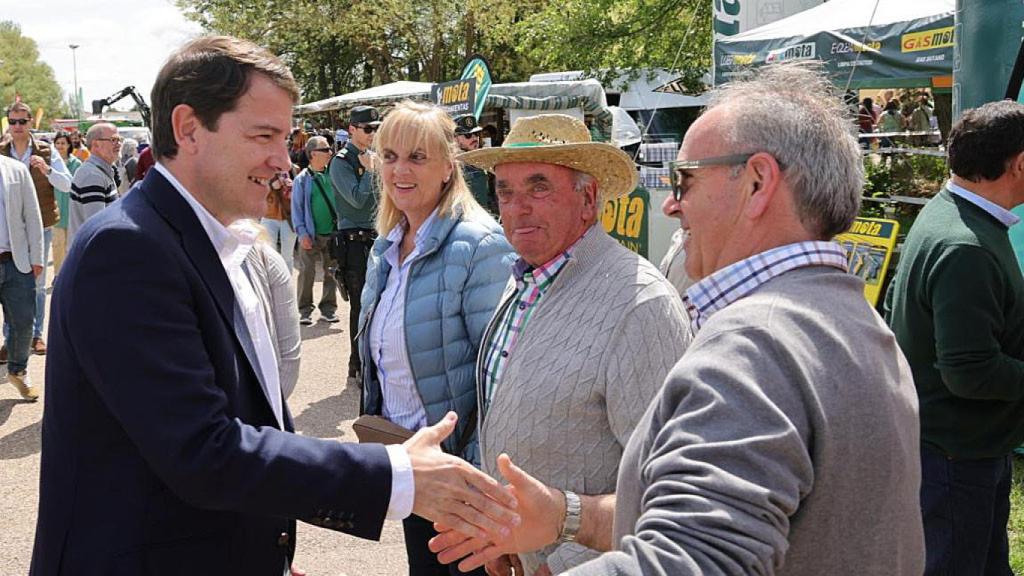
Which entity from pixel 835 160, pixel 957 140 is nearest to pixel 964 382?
pixel 957 140

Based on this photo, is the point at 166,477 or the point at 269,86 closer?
the point at 166,477

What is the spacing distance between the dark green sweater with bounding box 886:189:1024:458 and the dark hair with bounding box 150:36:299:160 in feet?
7.65

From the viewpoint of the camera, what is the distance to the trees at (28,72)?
101 metres

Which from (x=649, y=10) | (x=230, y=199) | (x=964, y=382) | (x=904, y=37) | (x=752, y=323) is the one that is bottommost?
(x=964, y=382)

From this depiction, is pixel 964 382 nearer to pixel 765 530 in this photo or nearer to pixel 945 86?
pixel 765 530

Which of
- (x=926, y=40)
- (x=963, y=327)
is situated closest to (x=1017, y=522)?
(x=963, y=327)

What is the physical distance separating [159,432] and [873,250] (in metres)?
5.82

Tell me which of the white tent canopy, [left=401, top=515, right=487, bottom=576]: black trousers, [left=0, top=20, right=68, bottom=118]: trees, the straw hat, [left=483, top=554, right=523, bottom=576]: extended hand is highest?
[left=0, top=20, right=68, bottom=118]: trees

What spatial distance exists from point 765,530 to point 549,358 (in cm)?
118

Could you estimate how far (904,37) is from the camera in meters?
7.88

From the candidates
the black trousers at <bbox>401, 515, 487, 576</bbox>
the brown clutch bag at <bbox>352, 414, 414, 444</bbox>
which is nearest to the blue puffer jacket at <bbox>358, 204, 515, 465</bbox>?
the brown clutch bag at <bbox>352, 414, 414, 444</bbox>

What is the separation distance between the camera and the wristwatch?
86.6 inches

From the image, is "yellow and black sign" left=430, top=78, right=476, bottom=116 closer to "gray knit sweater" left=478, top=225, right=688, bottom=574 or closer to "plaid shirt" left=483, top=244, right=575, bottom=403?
"plaid shirt" left=483, top=244, right=575, bottom=403

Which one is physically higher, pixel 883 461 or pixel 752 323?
pixel 752 323
